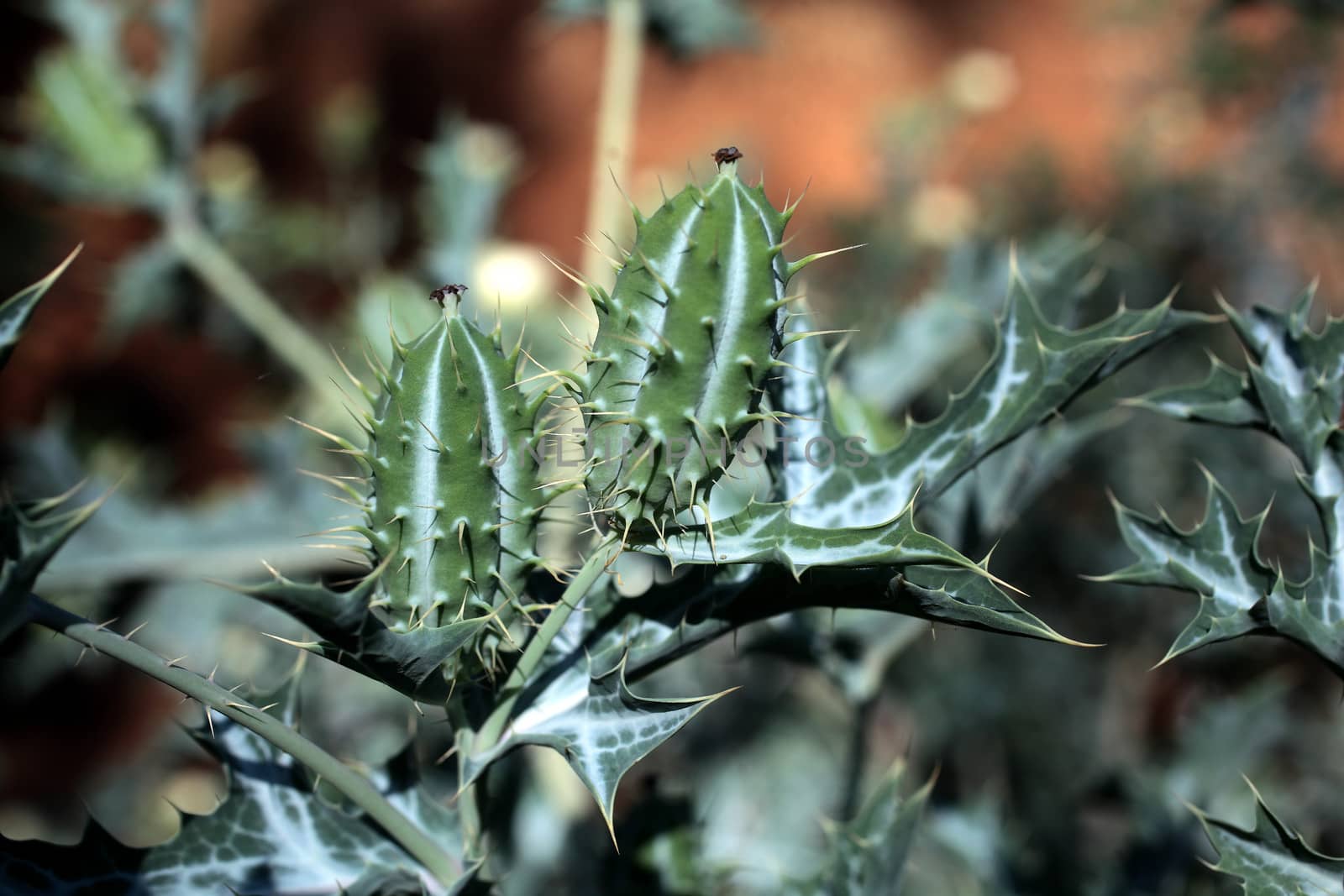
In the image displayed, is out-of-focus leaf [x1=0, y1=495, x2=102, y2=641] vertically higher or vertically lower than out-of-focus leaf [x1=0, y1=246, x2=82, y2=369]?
lower

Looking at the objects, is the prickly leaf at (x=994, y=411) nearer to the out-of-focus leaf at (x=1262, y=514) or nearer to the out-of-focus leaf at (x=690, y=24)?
the out-of-focus leaf at (x=1262, y=514)

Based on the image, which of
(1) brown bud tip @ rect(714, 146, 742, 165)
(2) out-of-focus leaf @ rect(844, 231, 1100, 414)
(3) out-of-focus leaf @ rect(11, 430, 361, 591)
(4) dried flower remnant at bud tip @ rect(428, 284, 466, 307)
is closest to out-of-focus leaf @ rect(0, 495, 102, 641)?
(4) dried flower remnant at bud tip @ rect(428, 284, 466, 307)

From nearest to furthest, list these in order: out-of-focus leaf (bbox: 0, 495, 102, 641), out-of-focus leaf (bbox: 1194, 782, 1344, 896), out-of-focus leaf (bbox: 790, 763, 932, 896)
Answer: out-of-focus leaf (bbox: 0, 495, 102, 641), out-of-focus leaf (bbox: 1194, 782, 1344, 896), out-of-focus leaf (bbox: 790, 763, 932, 896)

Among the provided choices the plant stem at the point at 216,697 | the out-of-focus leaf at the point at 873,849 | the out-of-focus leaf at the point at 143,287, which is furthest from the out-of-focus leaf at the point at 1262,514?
the out-of-focus leaf at the point at 143,287

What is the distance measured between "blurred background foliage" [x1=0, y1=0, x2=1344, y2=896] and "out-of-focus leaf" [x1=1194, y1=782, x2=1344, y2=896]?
0.14 feet

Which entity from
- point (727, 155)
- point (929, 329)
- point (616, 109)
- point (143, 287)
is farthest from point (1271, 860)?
point (143, 287)

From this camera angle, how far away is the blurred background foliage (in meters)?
1.41

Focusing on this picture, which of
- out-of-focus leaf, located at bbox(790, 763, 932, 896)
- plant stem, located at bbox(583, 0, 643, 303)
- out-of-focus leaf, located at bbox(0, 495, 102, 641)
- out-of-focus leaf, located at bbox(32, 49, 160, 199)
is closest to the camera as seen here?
out-of-focus leaf, located at bbox(0, 495, 102, 641)

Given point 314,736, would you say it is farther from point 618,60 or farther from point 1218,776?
point 1218,776

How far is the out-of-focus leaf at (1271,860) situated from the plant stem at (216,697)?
2.01 feet

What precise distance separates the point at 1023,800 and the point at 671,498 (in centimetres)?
181

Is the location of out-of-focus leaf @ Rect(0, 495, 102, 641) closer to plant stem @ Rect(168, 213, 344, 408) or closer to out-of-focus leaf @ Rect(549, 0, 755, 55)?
plant stem @ Rect(168, 213, 344, 408)

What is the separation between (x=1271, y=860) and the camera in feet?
2.51

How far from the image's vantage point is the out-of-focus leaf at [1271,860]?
0.74m
